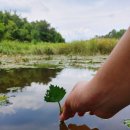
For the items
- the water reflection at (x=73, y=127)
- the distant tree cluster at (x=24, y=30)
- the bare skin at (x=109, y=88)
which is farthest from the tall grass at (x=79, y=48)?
the bare skin at (x=109, y=88)

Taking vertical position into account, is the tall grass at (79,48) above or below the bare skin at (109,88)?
below

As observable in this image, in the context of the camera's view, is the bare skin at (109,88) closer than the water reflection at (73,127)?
Yes

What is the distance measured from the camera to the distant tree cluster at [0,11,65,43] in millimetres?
33750

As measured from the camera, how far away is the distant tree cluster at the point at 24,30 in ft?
111

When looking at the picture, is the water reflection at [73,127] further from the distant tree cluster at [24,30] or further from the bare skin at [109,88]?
the distant tree cluster at [24,30]

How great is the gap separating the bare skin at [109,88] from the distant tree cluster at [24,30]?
101 feet

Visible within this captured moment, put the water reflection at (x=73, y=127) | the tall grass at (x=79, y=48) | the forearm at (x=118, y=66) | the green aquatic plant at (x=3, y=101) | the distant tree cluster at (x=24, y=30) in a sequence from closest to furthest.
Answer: the forearm at (x=118, y=66), the water reflection at (x=73, y=127), the green aquatic plant at (x=3, y=101), the tall grass at (x=79, y=48), the distant tree cluster at (x=24, y=30)

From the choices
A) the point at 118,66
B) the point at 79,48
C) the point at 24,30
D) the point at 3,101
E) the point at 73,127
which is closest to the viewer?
the point at 118,66

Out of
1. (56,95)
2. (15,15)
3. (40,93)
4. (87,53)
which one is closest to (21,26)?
(15,15)

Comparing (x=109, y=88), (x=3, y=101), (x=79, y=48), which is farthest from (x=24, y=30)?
(x=109, y=88)

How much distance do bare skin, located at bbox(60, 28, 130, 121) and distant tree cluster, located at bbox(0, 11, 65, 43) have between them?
3086 centimetres

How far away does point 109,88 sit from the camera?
48cm

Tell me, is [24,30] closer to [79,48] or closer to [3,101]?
[79,48]

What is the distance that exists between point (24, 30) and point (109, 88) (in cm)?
3572
